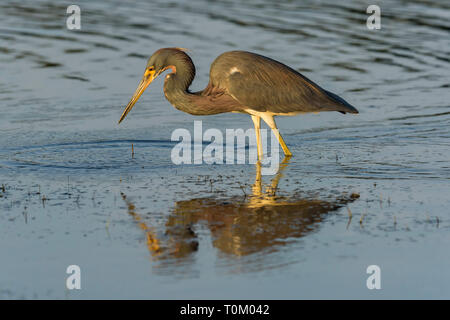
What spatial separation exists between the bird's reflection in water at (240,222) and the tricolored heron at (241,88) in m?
1.72

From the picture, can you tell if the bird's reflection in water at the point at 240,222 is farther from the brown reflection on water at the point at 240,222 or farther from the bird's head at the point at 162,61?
the bird's head at the point at 162,61

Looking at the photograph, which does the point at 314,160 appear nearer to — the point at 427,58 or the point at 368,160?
the point at 368,160

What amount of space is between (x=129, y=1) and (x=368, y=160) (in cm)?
1327

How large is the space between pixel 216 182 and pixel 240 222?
1481mm

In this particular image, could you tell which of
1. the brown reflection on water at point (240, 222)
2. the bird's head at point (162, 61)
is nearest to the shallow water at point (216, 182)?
the brown reflection on water at point (240, 222)

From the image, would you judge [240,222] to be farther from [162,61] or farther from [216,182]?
[162,61]

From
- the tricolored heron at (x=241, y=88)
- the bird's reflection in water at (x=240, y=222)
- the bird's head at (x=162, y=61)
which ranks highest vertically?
the bird's head at (x=162, y=61)

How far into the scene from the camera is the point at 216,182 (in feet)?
29.6

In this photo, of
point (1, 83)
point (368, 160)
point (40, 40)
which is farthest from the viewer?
point (40, 40)

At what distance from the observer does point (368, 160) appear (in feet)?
32.3

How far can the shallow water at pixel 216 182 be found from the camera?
637 cm

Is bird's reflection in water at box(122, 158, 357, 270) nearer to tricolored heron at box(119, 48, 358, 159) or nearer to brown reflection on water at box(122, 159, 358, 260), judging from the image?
brown reflection on water at box(122, 159, 358, 260)

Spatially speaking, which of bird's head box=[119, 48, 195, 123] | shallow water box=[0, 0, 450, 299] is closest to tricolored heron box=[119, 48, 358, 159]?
bird's head box=[119, 48, 195, 123]
